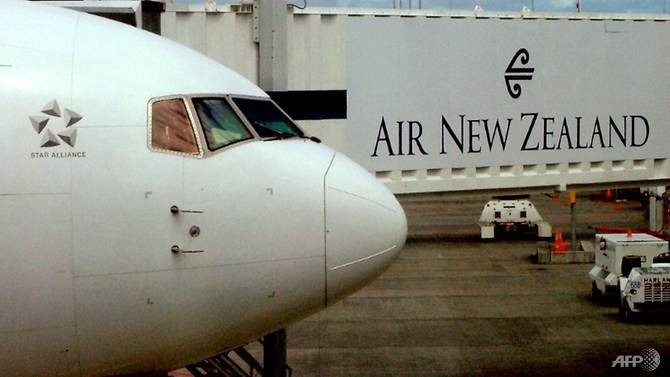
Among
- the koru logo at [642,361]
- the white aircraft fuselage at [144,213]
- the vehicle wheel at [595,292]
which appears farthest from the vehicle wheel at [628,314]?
the white aircraft fuselage at [144,213]

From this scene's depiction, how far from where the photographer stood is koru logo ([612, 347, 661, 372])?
14951 millimetres

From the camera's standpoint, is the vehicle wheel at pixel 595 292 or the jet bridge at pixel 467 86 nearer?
the jet bridge at pixel 467 86

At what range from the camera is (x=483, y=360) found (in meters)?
15.2

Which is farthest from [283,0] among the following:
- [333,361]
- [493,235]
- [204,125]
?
[493,235]

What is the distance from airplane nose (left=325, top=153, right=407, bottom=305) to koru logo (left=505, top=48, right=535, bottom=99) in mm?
12910

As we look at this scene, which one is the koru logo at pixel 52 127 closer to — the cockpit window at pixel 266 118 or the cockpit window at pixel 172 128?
Answer: the cockpit window at pixel 172 128

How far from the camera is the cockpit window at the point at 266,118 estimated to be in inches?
285

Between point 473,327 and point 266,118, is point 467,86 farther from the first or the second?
point 266,118

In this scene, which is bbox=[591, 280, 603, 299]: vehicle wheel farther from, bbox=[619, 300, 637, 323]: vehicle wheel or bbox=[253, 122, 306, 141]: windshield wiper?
bbox=[253, 122, 306, 141]: windshield wiper

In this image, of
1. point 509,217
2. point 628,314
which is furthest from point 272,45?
point 509,217

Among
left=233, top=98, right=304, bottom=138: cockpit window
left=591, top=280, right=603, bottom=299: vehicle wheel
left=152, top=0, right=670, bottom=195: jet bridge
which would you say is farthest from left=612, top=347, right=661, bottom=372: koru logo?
left=233, top=98, right=304, bottom=138: cockpit window

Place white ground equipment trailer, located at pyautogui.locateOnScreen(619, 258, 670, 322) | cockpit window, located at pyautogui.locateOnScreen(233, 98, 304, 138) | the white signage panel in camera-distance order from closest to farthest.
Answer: cockpit window, located at pyautogui.locateOnScreen(233, 98, 304, 138)
white ground equipment trailer, located at pyautogui.locateOnScreen(619, 258, 670, 322)
the white signage panel

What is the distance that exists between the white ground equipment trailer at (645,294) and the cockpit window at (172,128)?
13.5 metres

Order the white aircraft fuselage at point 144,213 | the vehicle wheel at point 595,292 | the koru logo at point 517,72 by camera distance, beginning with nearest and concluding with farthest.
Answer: the white aircraft fuselage at point 144,213 → the koru logo at point 517,72 → the vehicle wheel at point 595,292
